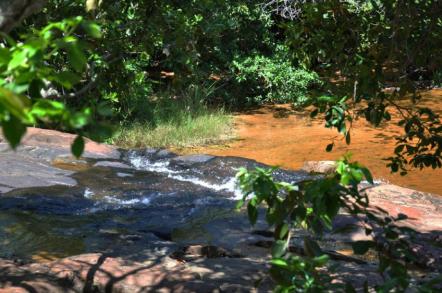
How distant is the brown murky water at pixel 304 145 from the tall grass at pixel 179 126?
0.39 meters

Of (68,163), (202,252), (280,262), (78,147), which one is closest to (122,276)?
(202,252)

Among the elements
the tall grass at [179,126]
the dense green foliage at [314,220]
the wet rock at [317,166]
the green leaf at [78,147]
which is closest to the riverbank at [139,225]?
the wet rock at [317,166]

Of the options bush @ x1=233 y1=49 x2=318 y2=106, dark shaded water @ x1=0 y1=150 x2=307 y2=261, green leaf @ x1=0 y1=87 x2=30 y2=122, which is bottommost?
dark shaded water @ x1=0 y1=150 x2=307 y2=261

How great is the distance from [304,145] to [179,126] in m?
2.50

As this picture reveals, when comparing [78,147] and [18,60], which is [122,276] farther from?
[18,60]

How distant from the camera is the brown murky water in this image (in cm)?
1052

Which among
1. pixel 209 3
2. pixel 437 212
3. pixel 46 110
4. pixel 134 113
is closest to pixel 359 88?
pixel 209 3

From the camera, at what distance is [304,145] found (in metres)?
12.7

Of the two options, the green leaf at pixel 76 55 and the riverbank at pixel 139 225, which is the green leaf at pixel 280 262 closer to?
the green leaf at pixel 76 55

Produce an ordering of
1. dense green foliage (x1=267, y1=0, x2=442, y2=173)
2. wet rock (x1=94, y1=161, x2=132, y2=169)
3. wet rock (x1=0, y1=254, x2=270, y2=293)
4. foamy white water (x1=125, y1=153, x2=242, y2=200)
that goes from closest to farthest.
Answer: dense green foliage (x1=267, y1=0, x2=442, y2=173) → wet rock (x1=0, y1=254, x2=270, y2=293) → foamy white water (x1=125, y1=153, x2=242, y2=200) → wet rock (x1=94, y1=161, x2=132, y2=169)

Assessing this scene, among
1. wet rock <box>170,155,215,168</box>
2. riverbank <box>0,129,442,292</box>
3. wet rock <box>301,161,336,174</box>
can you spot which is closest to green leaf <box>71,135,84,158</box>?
riverbank <box>0,129,442,292</box>

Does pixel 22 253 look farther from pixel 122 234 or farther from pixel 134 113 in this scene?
pixel 134 113

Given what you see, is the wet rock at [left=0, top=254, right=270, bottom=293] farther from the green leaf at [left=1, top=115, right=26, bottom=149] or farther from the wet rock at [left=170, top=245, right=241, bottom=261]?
the green leaf at [left=1, top=115, right=26, bottom=149]

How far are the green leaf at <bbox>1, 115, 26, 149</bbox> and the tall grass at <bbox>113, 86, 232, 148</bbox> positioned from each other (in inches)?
435
